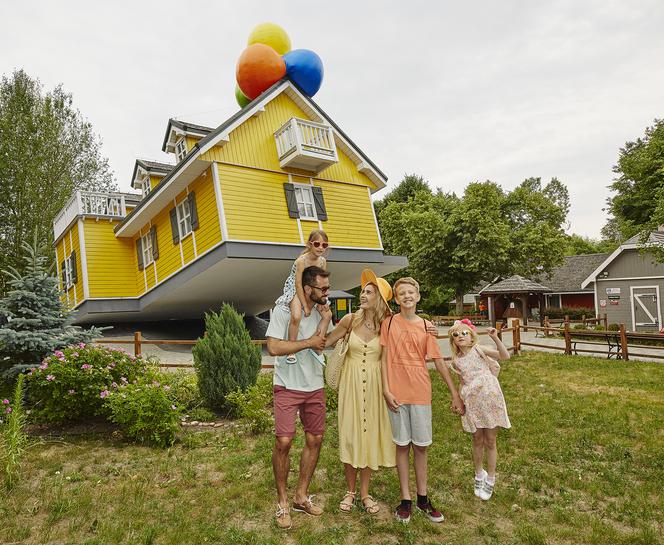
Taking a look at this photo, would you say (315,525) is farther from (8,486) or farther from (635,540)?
(8,486)

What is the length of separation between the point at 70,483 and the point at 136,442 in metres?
1.27

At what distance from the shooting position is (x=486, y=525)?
4.05m

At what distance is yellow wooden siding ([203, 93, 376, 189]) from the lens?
12.9 m

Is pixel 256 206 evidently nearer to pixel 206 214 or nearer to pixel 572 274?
pixel 206 214

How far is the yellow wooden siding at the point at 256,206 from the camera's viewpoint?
1247 cm

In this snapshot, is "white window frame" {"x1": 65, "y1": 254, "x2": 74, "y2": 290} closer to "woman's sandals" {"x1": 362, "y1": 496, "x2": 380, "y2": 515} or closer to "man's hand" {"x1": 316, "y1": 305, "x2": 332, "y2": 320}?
"man's hand" {"x1": 316, "y1": 305, "x2": 332, "y2": 320}

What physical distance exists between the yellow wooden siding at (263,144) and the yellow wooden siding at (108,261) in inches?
276

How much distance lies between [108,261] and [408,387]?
1571 centimetres

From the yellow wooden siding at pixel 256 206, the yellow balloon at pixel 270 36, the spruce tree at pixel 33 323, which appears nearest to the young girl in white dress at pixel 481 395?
the spruce tree at pixel 33 323

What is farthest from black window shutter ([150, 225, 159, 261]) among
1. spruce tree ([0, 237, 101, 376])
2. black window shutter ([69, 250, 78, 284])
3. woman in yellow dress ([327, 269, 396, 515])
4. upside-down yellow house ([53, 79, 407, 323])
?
woman in yellow dress ([327, 269, 396, 515])

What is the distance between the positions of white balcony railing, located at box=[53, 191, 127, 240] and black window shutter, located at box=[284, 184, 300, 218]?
7.84m

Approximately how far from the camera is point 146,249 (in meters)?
16.6

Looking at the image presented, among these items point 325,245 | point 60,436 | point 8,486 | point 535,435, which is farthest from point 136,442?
point 535,435

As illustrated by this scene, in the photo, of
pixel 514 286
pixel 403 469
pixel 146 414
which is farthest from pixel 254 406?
pixel 514 286
